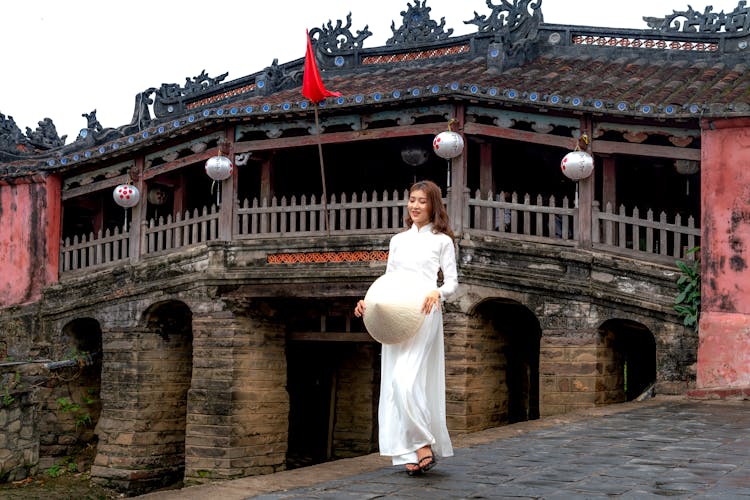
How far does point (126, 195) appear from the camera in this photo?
568 inches

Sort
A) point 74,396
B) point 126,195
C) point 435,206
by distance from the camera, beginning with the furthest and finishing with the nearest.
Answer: point 74,396 < point 126,195 < point 435,206

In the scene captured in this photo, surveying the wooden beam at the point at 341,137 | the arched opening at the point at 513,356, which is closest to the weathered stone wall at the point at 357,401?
the arched opening at the point at 513,356

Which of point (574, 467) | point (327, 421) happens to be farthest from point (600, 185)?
point (574, 467)

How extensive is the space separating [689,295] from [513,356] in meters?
3.69

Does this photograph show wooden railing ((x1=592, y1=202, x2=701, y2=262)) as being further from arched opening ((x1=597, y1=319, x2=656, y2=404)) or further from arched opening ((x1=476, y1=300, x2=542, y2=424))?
arched opening ((x1=476, y1=300, x2=542, y2=424))

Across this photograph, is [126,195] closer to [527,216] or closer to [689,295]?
[527,216]

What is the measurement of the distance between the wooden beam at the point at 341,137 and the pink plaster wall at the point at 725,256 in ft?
10.6

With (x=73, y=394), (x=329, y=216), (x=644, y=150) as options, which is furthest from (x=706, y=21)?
(x=73, y=394)

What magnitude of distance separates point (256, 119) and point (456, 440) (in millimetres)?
6432

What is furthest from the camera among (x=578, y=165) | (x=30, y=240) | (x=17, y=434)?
(x=30, y=240)

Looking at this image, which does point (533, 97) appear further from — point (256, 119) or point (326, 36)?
point (326, 36)

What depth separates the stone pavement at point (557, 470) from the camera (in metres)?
5.38

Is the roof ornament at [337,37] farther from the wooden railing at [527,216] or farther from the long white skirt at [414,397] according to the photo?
the long white skirt at [414,397]

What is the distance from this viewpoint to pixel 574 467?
20.3 ft
